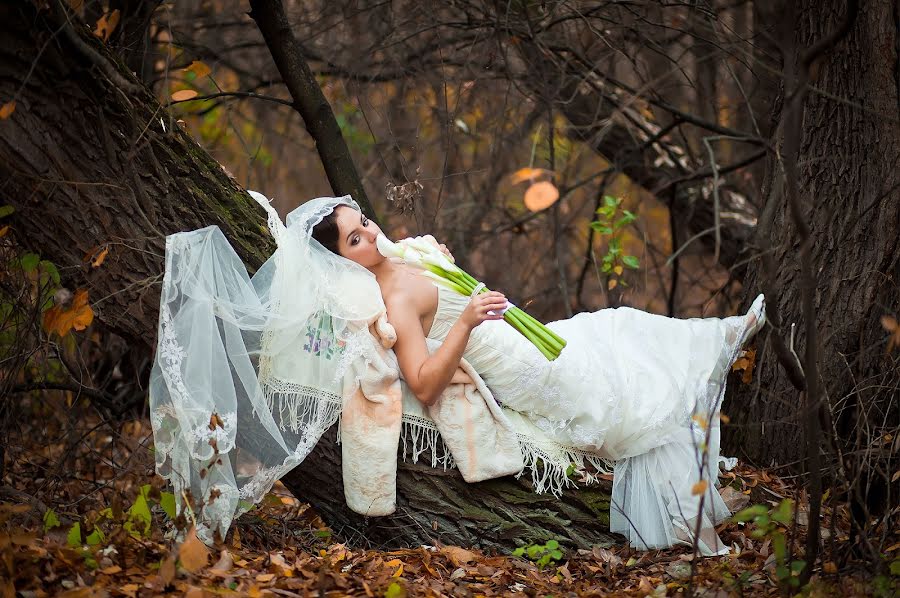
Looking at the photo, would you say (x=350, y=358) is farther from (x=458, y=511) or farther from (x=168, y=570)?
(x=168, y=570)

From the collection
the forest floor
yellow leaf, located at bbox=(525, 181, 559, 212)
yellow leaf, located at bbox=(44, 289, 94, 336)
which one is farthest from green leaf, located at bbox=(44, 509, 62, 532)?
yellow leaf, located at bbox=(525, 181, 559, 212)

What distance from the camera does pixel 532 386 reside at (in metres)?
3.52

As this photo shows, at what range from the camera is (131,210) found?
3.13 metres

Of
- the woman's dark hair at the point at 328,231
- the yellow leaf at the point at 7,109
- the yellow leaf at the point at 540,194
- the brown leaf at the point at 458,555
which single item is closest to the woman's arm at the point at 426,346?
the woman's dark hair at the point at 328,231

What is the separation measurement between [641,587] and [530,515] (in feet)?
1.86

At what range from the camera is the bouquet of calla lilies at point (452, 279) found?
3508 millimetres

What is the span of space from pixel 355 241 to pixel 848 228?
Result: 203 cm

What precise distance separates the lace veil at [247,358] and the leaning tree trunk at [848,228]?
1.71 m

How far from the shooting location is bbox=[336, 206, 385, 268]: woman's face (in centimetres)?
350

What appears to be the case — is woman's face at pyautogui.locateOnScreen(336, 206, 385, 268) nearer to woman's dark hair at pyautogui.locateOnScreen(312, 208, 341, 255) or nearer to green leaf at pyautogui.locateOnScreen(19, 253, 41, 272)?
woman's dark hair at pyautogui.locateOnScreen(312, 208, 341, 255)

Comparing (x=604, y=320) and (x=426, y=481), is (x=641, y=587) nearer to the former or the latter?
(x=426, y=481)

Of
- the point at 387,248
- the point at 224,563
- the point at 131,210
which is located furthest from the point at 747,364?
the point at 131,210

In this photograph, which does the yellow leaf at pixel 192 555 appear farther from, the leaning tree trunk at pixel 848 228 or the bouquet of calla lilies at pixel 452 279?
the leaning tree trunk at pixel 848 228

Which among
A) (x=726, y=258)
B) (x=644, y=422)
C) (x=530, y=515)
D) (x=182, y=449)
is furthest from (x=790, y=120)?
(x=726, y=258)
